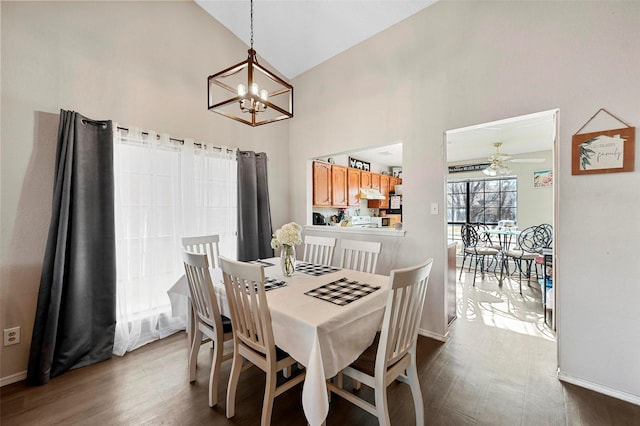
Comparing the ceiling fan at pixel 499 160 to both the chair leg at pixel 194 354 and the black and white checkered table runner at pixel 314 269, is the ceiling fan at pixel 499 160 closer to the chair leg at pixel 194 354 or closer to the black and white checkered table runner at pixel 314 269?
the black and white checkered table runner at pixel 314 269

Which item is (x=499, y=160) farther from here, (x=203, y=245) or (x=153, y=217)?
(x=153, y=217)

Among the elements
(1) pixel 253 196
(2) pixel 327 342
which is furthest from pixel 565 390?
(1) pixel 253 196

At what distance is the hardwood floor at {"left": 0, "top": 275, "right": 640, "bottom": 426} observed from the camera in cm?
160

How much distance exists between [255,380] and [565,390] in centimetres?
223

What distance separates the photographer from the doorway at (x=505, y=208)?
312 centimetres

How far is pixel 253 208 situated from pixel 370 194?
299 centimetres

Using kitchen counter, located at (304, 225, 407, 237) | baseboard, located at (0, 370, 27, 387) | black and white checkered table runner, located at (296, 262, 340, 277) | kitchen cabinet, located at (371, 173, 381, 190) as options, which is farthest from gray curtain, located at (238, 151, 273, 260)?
kitchen cabinet, located at (371, 173, 381, 190)

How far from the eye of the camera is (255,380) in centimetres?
198

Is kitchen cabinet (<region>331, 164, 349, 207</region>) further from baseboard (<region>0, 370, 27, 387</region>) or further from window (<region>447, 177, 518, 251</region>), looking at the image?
baseboard (<region>0, 370, 27, 387</region>)

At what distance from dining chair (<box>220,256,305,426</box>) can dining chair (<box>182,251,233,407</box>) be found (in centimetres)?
18

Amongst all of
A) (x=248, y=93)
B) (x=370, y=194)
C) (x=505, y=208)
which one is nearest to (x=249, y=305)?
A: (x=248, y=93)

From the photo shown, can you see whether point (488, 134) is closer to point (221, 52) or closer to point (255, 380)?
point (221, 52)

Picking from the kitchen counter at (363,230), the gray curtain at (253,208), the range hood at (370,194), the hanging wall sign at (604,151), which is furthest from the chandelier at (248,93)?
the range hood at (370,194)

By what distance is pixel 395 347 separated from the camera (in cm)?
138
